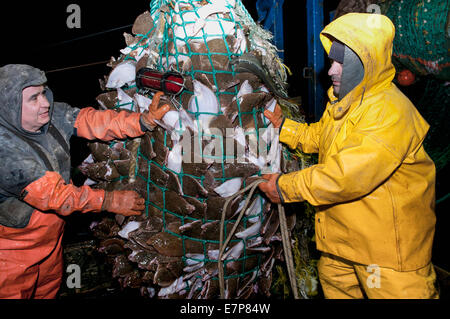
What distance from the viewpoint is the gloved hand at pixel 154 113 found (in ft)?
5.89

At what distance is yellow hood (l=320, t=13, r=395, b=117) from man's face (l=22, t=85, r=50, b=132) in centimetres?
172

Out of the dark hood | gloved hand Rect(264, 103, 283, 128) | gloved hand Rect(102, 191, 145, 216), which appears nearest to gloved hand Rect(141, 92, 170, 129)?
gloved hand Rect(102, 191, 145, 216)

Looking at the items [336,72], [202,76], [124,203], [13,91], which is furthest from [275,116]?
[13,91]

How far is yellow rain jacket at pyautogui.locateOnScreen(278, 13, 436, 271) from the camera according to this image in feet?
5.18

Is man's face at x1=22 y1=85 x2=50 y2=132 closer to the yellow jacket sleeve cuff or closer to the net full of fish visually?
the net full of fish

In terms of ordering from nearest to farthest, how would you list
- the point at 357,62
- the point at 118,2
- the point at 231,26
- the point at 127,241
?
the point at 357,62 → the point at 231,26 → the point at 127,241 → the point at 118,2

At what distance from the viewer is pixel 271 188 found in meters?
1.75

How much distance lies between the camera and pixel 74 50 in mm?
4582

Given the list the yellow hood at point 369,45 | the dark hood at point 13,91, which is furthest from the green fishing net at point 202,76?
the dark hood at point 13,91

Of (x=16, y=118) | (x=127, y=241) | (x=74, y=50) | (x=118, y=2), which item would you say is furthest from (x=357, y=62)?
(x=74, y=50)

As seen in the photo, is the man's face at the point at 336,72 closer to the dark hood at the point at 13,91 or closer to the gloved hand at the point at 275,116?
the gloved hand at the point at 275,116

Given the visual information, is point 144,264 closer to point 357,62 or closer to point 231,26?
point 231,26

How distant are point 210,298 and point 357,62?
1.55m

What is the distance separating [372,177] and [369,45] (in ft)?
2.16
